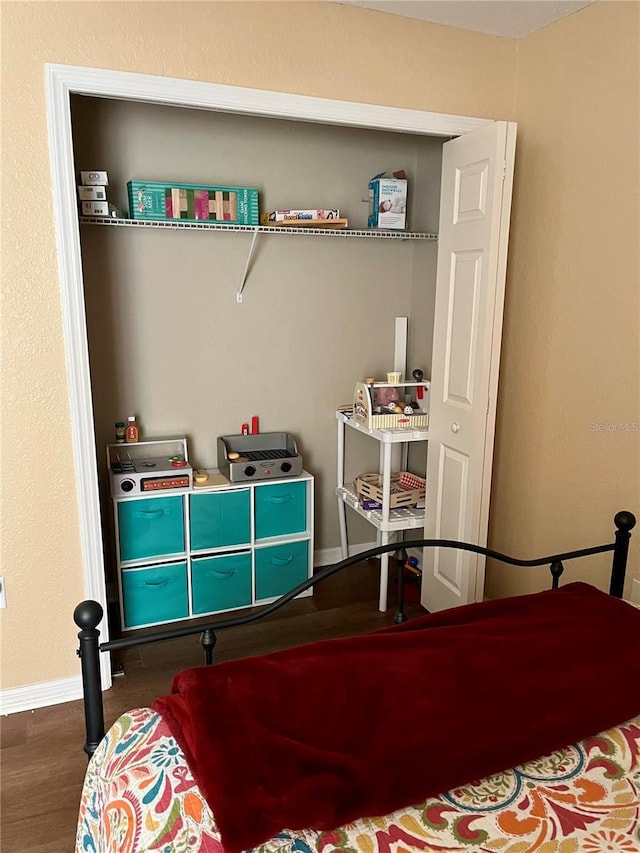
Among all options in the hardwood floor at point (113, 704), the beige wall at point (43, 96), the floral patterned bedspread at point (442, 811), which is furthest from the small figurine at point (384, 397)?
the floral patterned bedspread at point (442, 811)

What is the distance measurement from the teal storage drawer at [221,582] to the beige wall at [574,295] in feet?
4.24

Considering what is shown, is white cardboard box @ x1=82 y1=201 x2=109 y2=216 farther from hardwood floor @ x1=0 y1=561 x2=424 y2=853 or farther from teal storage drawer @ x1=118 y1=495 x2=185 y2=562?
hardwood floor @ x1=0 y1=561 x2=424 y2=853

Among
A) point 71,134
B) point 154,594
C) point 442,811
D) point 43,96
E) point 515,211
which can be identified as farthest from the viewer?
point 154,594

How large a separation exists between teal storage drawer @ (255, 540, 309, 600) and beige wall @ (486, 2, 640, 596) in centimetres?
104

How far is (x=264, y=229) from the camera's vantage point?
3180mm

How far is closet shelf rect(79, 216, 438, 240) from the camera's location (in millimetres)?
2875

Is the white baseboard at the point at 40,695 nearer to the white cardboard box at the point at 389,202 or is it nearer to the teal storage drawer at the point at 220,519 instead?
the teal storage drawer at the point at 220,519

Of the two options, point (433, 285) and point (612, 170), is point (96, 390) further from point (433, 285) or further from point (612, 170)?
point (612, 170)

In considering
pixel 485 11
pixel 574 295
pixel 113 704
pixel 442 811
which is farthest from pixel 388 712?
pixel 485 11

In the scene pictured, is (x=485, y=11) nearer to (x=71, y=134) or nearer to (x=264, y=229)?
(x=264, y=229)

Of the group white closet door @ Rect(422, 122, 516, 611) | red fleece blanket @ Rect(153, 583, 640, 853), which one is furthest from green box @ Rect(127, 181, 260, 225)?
red fleece blanket @ Rect(153, 583, 640, 853)

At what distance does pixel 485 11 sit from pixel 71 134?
1634 millimetres

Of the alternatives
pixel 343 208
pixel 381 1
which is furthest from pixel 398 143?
pixel 381 1

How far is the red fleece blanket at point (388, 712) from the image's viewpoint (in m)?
1.28
